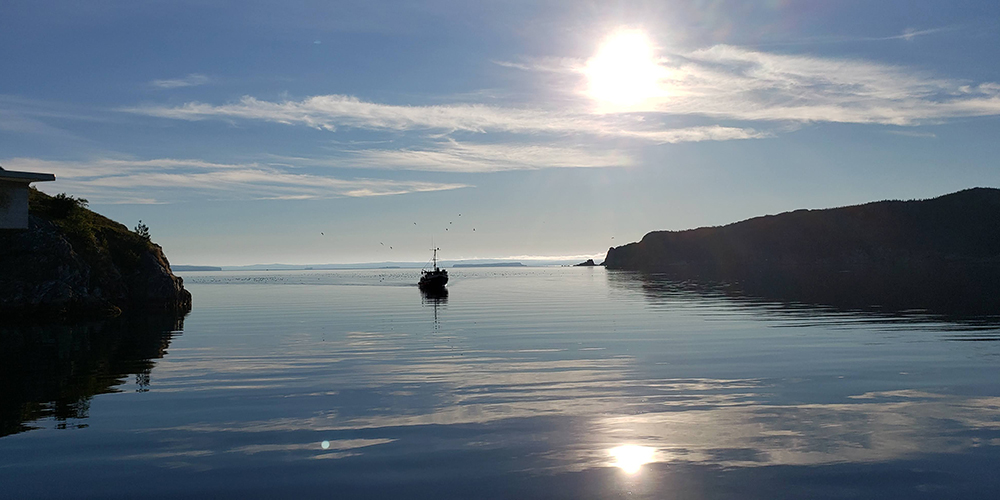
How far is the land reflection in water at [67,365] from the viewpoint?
57.3 feet

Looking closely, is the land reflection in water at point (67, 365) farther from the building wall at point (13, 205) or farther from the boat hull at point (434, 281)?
the boat hull at point (434, 281)

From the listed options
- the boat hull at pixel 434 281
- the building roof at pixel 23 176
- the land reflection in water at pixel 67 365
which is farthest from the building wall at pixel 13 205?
the boat hull at pixel 434 281

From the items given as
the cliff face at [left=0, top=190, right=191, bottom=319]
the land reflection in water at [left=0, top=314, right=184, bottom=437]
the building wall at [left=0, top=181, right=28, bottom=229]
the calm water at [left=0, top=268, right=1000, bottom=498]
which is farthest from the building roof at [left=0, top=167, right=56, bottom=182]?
the cliff face at [left=0, top=190, right=191, bottom=319]

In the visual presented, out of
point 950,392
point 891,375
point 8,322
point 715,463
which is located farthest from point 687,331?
point 8,322

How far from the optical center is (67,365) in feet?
88.8

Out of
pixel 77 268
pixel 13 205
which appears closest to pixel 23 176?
pixel 13 205

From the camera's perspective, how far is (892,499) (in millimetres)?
10023

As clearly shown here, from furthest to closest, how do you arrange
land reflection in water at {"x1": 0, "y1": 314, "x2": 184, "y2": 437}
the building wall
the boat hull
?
the boat hull < the building wall < land reflection in water at {"x1": 0, "y1": 314, "x2": 184, "y2": 437}

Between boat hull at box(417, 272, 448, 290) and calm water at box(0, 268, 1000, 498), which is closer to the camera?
calm water at box(0, 268, 1000, 498)

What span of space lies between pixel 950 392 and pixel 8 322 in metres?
62.5

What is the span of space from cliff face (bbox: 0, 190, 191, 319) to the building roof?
53.6 feet

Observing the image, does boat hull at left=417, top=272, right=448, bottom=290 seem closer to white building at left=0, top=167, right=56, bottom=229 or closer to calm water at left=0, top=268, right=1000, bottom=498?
white building at left=0, top=167, right=56, bottom=229

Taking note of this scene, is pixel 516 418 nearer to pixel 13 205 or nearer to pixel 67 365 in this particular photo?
pixel 67 365

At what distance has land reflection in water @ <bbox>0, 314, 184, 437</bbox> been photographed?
688 inches
